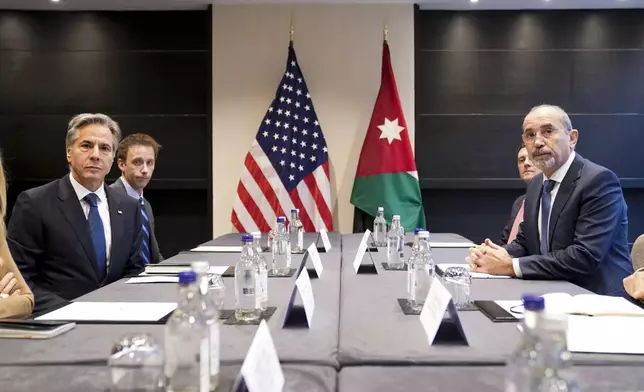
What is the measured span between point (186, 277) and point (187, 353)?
0.12 metres

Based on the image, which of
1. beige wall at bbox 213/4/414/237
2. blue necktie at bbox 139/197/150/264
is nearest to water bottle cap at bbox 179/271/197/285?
blue necktie at bbox 139/197/150/264

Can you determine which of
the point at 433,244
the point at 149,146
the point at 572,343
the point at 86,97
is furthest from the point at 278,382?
the point at 86,97

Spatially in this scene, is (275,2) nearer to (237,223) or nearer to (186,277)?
(237,223)

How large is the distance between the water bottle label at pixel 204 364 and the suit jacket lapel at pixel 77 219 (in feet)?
5.61

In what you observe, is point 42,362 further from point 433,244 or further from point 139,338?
point 433,244

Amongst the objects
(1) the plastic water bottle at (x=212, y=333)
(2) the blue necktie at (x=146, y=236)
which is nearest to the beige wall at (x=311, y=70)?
(2) the blue necktie at (x=146, y=236)

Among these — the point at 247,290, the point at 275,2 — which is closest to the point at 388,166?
the point at 275,2

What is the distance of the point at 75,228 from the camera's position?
240 cm

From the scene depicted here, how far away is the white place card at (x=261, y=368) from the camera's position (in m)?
0.85

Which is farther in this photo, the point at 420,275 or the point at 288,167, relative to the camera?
the point at 288,167

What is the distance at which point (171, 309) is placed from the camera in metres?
1.62

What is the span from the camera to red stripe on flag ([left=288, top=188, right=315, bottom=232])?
16.9ft

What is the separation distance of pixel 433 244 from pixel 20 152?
4.09 meters

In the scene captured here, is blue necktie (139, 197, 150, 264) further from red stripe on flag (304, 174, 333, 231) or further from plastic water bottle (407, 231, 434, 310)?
red stripe on flag (304, 174, 333, 231)
